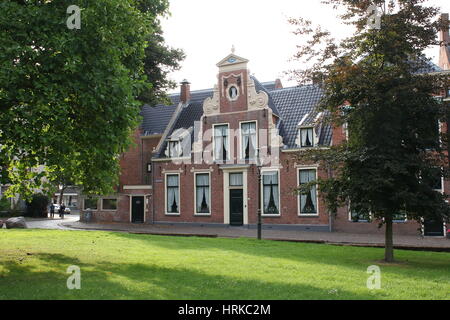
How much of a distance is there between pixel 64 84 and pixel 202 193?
22466mm

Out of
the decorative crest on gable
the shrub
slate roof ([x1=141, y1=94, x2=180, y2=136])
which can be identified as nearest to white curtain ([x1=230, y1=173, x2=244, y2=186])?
the decorative crest on gable

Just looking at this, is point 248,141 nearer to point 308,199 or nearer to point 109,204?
point 308,199

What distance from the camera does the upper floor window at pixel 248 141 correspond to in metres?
31.0

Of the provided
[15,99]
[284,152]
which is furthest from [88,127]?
[284,152]

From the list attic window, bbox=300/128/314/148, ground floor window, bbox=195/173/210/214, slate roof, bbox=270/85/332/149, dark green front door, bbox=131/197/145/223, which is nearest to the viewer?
attic window, bbox=300/128/314/148

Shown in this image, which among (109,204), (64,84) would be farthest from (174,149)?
(64,84)

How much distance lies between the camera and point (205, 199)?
3275cm

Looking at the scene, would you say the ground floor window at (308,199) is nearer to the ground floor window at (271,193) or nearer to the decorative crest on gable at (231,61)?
the ground floor window at (271,193)

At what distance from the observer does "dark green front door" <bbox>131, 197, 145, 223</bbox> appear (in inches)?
1423

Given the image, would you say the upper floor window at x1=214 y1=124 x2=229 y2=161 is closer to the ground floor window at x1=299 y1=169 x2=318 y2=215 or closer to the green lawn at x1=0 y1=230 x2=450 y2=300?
the ground floor window at x1=299 y1=169 x2=318 y2=215

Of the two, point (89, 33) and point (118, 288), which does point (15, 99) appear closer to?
point (89, 33)

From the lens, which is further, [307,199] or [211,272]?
[307,199]

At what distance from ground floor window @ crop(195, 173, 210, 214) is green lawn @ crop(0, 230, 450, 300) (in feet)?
50.2

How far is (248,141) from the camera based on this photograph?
31.2m
